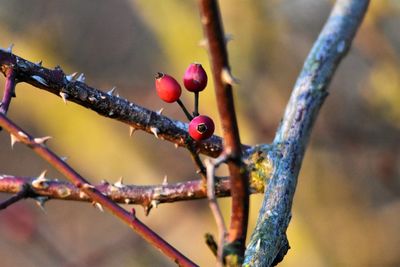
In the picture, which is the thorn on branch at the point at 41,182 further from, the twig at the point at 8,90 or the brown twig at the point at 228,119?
the brown twig at the point at 228,119

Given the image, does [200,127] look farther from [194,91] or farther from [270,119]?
[270,119]

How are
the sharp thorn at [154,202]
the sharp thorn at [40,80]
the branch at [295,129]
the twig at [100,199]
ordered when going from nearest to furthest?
1. the twig at [100,199]
2. the branch at [295,129]
3. the sharp thorn at [40,80]
4. the sharp thorn at [154,202]

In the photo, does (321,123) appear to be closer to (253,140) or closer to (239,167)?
(253,140)

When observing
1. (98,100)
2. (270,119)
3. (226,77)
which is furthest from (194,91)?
(270,119)

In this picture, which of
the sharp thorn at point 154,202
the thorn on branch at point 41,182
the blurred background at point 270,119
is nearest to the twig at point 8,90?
the thorn on branch at point 41,182

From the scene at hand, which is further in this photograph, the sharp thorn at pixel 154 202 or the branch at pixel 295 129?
the sharp thorn at pixel 154 202

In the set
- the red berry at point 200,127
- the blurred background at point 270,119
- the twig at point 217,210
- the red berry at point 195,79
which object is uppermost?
the blurred background at point 270,119

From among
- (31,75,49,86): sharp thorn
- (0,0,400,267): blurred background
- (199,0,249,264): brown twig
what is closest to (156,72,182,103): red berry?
(31,75,49,86): sharp thorn
